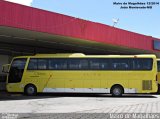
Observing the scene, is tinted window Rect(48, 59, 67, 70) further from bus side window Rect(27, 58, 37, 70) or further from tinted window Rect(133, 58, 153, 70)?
tinted window Rect(133, 58, 153, 70)

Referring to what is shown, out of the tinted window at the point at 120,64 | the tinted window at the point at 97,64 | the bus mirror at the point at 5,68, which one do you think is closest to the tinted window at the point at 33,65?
the bus mirror at the point at 5,68

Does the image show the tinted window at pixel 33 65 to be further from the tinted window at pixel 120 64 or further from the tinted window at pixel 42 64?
the tinted window at pixel 120 64

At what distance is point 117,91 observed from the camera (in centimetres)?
2386

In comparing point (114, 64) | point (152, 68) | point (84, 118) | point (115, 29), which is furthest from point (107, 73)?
point (84, 118)

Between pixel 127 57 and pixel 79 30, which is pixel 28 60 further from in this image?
pixel 127 57

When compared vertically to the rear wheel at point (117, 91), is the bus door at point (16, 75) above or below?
above

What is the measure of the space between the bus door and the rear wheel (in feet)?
19.6

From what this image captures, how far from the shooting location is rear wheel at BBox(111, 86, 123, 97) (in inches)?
937

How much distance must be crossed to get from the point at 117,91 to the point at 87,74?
2.17 metres

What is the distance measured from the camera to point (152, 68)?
2362 cm

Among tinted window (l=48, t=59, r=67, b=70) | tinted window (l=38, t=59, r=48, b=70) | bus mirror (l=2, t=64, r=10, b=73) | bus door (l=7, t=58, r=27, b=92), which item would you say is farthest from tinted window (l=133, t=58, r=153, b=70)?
bus mirror (l=2, t=64, r=10, b=73)

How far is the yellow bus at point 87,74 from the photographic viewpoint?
23.8 m

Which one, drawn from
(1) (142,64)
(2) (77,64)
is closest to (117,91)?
(1) (142,64)

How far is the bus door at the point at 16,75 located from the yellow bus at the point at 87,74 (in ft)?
0.32
